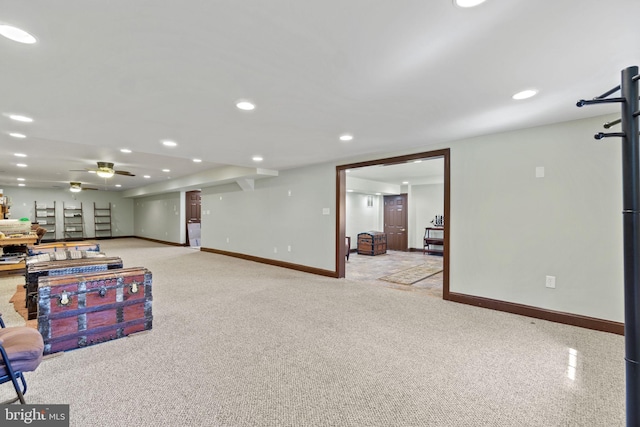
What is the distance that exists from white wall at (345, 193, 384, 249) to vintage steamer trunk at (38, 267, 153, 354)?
6.71m

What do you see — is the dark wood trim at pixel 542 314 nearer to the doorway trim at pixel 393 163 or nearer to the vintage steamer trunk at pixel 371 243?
the doorway trim at pixel 393 163

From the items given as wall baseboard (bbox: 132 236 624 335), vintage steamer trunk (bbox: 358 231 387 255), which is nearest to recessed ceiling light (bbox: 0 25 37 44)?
wall baseboard (bbox: 132 236 624 335)

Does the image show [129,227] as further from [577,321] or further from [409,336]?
[577,321]

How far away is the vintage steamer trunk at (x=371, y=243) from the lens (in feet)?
28.3

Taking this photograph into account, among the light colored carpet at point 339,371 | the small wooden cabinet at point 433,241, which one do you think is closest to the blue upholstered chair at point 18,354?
the light colored carpet at point 339,371

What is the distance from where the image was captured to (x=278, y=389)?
1979mm

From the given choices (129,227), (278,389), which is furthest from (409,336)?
(129,227)

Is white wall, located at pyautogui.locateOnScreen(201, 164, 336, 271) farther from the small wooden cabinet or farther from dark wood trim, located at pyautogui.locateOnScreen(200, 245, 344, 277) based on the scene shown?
the small wooden cabinet

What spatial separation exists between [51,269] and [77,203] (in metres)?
A: 12.7

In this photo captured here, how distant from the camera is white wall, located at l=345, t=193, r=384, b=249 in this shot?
917 cm

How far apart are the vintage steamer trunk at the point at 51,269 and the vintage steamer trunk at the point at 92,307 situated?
475 mm

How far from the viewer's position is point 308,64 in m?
1.97

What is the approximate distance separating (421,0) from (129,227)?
53.4 ft

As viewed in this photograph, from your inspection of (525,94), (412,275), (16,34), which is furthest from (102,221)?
(525,94)
